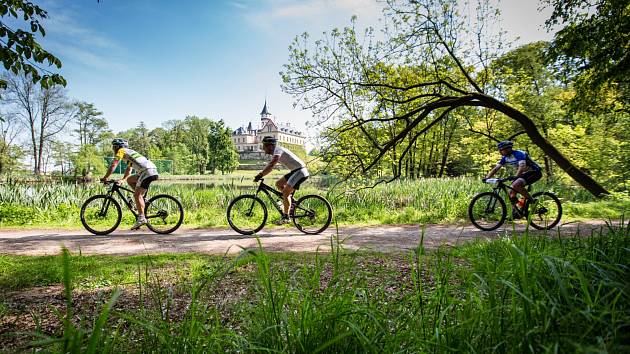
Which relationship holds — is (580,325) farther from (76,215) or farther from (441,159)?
(441,159)

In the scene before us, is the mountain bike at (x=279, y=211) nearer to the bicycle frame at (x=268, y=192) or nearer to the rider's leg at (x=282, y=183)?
the bicycle frame at (x=268, y=192)

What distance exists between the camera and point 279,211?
772 cm

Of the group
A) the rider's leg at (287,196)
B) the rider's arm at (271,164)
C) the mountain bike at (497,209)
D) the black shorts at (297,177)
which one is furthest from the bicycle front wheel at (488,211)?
the rider's arm at (271,164)

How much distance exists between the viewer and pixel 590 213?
8805 millimetres

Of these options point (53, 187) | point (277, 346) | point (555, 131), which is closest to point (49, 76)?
point (277, 346)

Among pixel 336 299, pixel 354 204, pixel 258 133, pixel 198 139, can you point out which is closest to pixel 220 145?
pixel 198 139

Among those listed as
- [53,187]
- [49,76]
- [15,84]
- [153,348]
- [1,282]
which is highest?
[15,84]

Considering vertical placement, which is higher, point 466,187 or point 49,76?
point 49,76

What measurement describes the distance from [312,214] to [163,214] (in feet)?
12.2

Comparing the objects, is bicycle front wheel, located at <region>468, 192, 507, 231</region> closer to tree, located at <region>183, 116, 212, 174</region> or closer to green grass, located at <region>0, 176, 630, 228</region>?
green grass, located at <region>0, 176, 630, 228</region>

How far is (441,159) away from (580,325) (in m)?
30.9

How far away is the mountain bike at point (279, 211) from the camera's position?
755 cm

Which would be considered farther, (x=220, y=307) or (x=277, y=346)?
(x=220, y=307)

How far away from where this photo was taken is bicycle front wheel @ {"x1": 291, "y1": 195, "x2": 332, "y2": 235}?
24.7ft
